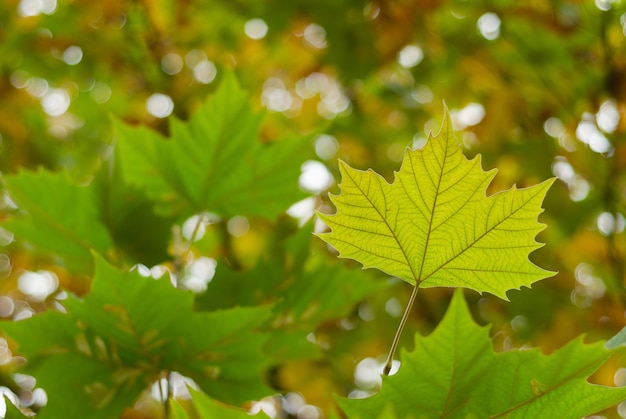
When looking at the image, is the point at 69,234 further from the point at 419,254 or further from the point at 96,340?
the point at 419,254

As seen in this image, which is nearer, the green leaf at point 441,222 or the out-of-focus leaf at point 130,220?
the green leaf at point 441,222

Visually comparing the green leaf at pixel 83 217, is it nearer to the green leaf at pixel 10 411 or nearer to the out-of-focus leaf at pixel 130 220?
the out-of-focus leaf at pixel 130 220

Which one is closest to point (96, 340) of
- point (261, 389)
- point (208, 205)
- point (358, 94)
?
point (261, 389)

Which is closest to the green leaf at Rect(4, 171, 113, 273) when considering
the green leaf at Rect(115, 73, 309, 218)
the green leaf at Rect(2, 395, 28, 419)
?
the green leaf at Rect(115, 73, 309, 218)

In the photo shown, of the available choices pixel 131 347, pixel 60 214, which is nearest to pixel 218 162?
pixel 60 214

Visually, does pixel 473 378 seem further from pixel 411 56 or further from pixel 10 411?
pixel 411 56

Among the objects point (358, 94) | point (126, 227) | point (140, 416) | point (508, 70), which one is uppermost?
point (358, 94)

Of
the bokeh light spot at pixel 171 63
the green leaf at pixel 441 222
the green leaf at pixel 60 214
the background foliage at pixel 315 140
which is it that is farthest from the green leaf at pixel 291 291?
the bokeh light spot at pixel 171 63
